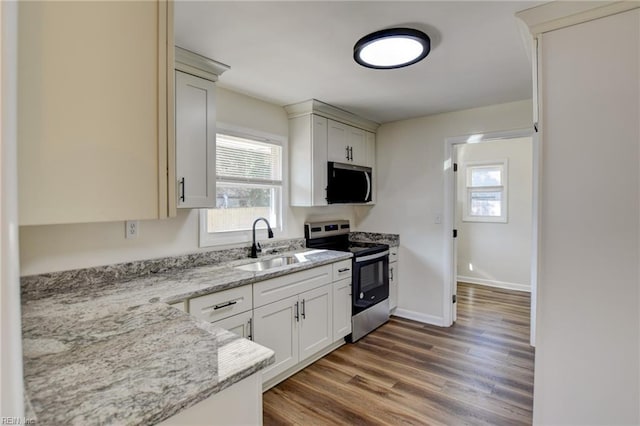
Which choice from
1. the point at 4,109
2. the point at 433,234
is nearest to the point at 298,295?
the point at 433,234

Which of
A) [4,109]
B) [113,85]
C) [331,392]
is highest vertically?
[113,85]

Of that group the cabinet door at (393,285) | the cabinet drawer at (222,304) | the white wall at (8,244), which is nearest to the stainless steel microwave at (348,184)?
the cabinet door at (393,285)

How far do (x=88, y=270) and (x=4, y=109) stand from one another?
1.89 meters

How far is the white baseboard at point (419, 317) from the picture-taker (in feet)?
11.7

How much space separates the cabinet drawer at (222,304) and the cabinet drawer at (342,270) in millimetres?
946

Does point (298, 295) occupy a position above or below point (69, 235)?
below

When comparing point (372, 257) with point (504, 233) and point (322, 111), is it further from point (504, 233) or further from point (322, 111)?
point (504, 233)

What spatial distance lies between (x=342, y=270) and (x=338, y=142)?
1.35m

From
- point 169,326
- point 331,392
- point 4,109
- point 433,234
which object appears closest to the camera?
point 4,109

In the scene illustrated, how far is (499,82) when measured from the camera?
2578mm

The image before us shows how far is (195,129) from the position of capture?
7.24ft

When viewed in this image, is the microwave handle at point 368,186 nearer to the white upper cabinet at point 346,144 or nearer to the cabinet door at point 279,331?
the white upper cabinet at point 346,144

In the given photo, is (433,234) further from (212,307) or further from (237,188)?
(212,307)

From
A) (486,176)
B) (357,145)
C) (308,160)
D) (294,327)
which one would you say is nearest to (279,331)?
(294,327)
